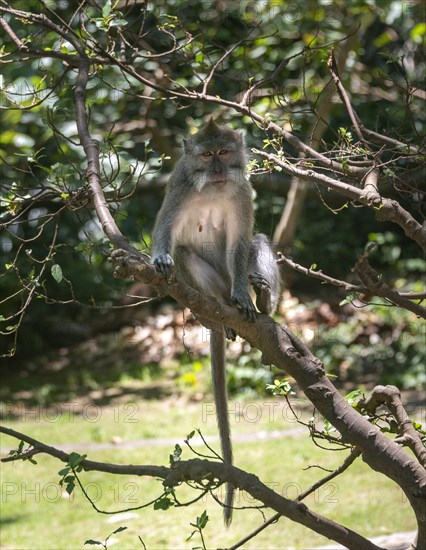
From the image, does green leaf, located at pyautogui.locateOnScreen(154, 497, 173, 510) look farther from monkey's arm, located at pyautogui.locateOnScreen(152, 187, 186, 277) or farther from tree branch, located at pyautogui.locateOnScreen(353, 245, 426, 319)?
monkey's arm, located at pyautogui.locateOnScreen(152, 187, 186, 277)

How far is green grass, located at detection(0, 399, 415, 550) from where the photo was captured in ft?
21.1

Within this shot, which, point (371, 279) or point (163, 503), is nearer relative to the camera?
point (371, 279)

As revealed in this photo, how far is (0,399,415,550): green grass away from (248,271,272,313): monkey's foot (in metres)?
1.86

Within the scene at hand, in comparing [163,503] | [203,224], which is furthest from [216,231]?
[163,503]

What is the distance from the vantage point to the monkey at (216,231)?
5.86 meters

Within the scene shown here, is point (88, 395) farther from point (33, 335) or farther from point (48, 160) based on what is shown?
point (48, 160)

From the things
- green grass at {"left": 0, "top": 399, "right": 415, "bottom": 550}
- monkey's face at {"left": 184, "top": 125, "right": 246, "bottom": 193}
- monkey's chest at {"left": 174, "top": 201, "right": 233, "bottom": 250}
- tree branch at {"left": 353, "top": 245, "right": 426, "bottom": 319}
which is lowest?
tree branch at {"left": 353, "top": 245, "right": 426, "bottom": 319}

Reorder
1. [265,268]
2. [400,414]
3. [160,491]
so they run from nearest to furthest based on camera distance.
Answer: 1. [400,414]
2. [265,268]
3. [160,491]

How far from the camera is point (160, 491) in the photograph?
7.77 meters

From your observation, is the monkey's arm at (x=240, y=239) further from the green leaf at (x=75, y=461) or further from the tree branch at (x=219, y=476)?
the green leaf at (x=75, y=461)

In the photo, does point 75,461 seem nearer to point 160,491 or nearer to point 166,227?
point 166,227

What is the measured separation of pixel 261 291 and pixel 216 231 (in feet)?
3.25

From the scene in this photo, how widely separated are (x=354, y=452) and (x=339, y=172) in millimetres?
1468

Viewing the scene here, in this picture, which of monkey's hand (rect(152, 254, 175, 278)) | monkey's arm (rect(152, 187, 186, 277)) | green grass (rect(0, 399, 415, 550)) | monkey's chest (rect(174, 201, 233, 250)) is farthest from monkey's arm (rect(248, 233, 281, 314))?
green grass (rect(0, 399, 415, 550))
